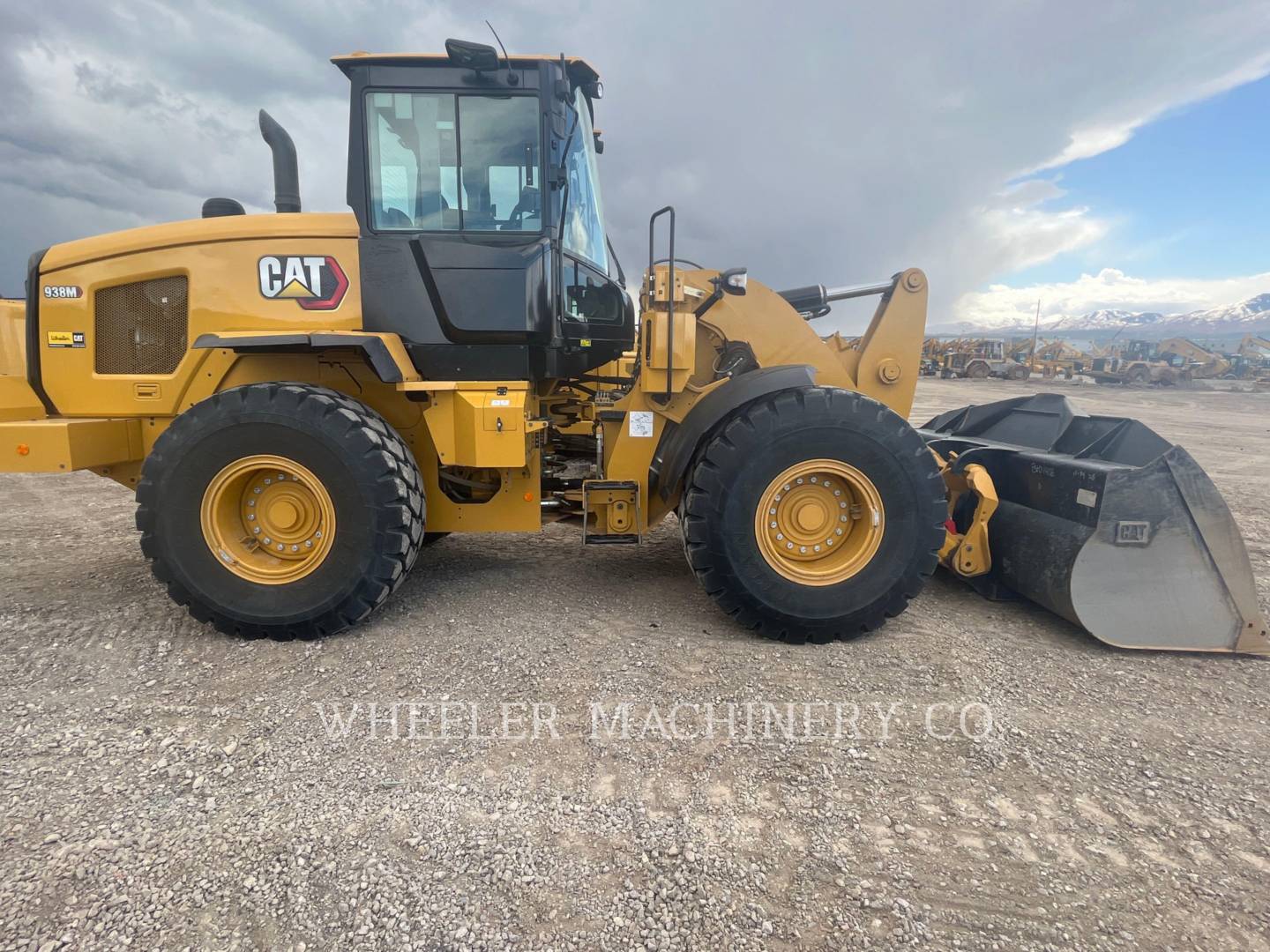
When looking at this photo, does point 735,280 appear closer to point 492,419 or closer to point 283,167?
point 492,419

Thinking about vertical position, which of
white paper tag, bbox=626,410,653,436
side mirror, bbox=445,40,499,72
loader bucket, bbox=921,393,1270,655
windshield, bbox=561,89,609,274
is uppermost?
side mirror, bbox=445,40,499,72

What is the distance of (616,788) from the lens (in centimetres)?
222

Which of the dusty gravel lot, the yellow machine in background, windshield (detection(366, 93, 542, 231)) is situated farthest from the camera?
the yellow machine in background

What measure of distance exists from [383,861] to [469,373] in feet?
7.89

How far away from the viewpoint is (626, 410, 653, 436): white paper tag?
12.3ft

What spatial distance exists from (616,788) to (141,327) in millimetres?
3567

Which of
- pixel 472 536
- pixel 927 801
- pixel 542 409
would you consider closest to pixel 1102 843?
pixel 927 801

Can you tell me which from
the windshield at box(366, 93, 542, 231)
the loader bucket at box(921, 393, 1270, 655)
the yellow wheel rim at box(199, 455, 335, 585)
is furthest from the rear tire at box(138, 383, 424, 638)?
the loader bucket at box(921, 393, 1270, 655)

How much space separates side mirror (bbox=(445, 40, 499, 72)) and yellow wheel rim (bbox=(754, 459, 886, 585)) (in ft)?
8.41

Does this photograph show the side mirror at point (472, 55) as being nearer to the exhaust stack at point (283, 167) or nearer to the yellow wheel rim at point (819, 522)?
the exhaust stack at point (283, 167)

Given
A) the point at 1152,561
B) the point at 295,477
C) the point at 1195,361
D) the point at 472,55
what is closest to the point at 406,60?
the point at 472,55

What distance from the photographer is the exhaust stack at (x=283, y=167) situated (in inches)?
154
